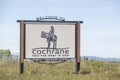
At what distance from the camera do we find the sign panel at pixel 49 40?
60.3ft

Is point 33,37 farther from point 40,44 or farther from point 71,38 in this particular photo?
point 71,38

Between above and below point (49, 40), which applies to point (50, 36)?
above

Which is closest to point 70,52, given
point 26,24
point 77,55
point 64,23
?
point 77,55

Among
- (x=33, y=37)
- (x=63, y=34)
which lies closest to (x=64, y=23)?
(x=63, y=34)

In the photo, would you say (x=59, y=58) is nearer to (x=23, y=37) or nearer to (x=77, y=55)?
(x=77, y=55)

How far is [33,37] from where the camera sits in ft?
60.3

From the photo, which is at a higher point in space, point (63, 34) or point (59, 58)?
point (63, 34)

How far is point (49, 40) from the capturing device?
1850 centimetres

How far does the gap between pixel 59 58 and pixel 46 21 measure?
6.73 feet

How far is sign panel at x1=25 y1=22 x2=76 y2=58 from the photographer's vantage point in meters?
18.4

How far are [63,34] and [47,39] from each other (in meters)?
0.90

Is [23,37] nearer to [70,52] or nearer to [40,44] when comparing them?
[40,44]

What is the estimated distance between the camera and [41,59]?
1853 centimetres

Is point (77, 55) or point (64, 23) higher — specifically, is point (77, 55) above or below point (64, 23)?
below
